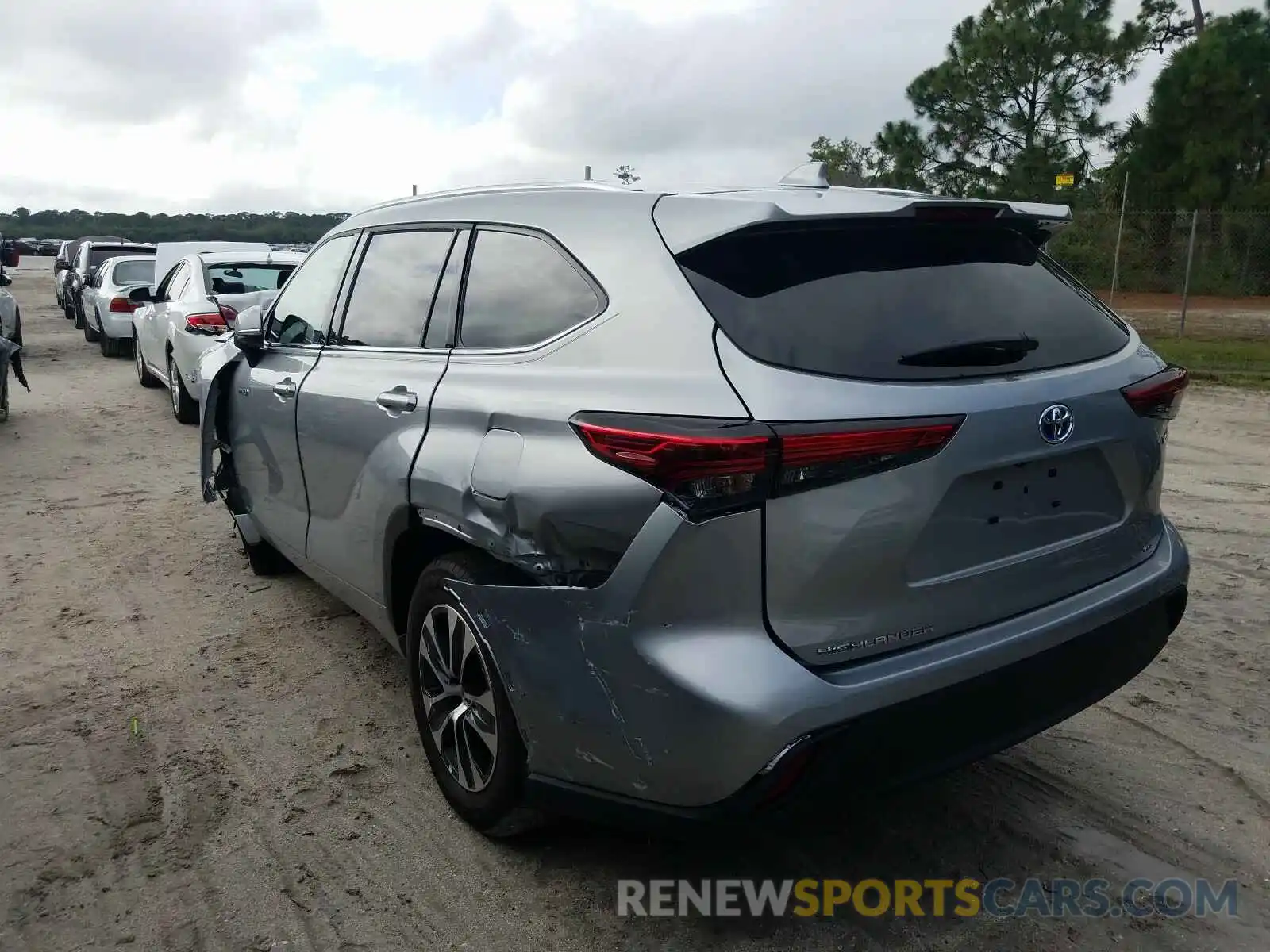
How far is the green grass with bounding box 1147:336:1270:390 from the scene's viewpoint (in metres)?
12.8

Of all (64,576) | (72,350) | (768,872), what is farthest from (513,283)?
(72,350)

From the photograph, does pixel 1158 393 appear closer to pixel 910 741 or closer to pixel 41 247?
pixel 910 741

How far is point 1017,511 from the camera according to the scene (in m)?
2.57

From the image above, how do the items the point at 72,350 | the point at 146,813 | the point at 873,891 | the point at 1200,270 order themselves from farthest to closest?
the point at 1200,270
the point at 72,350
the point at 146,813
the point at 873,891

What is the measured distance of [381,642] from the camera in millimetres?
4707

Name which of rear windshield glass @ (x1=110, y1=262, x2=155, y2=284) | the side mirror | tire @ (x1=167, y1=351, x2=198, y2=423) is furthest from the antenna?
rear windshield glass @ (x1=110, y1=262, x2=155, y2=284)

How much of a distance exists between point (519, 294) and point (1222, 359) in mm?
14572

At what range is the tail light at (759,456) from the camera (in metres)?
2.26

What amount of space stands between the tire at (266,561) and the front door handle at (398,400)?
2374 mm

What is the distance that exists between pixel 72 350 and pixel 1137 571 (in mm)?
18988

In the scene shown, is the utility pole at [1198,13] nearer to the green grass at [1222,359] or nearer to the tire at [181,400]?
the green grass at [1222,359]

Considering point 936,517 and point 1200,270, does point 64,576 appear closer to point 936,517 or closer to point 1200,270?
point 936,517

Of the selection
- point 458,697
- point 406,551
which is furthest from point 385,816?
point 406,551

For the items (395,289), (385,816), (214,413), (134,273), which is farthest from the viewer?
(134,273)
